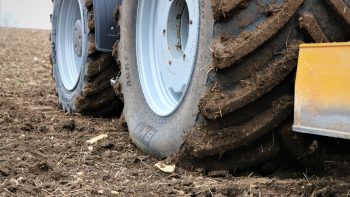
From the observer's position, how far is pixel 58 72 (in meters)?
4.86

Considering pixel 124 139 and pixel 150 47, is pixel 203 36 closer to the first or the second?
pixel 150 47

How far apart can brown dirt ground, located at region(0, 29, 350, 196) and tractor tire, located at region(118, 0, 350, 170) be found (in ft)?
0.44

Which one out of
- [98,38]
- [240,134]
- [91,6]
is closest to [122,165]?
[240,134]

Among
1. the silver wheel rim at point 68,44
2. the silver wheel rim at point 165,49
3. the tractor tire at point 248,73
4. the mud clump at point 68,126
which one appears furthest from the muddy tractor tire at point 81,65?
the tractor tire at point 248,73

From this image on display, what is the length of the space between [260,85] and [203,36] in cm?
37

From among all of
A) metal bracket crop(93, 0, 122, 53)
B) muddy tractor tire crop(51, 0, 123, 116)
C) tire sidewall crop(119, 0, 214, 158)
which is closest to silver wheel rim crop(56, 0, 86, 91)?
muddy tractor tire crop(51, 0, 123, 116)

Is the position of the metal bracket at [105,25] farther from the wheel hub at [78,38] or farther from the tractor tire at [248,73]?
the tractor tire at [248,73]

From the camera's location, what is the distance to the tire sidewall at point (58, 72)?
408 cm

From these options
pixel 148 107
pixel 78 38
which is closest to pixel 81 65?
pixel 78 38

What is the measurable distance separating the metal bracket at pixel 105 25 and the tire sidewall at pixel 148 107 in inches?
16.3

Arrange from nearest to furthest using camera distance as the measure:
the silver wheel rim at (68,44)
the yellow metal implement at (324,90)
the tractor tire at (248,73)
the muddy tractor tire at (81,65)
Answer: the yellow metal implement at (324,90) → the tractor tire at (248,73) → the muddy tractor tire at (81,65) → the silver wheel rim at (68,44)

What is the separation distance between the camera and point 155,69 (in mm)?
3174

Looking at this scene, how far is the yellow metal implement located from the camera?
5.94 ft

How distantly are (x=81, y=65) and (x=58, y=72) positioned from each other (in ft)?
2.29
